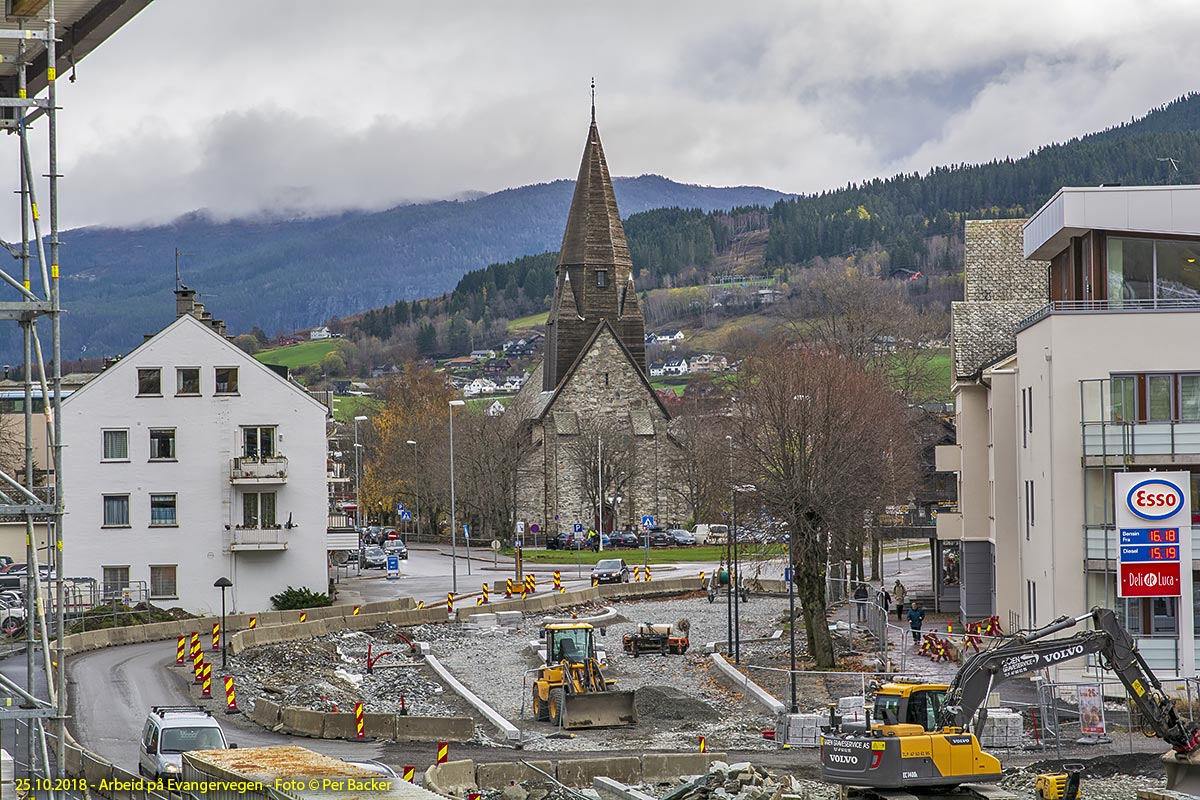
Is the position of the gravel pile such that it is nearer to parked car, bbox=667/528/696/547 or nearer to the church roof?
parked car, bbox=667/528/696/547

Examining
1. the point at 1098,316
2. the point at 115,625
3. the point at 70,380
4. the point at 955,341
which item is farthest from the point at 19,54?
the point at 70,380

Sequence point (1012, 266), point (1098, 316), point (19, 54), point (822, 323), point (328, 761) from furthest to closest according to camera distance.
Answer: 1. point (822, 323)
2. point (1012, 266)
3. point (1098, 316)
4. point (328, 761)
5. point (19, 54)

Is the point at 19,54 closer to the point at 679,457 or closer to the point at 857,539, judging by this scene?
the point at 857,539

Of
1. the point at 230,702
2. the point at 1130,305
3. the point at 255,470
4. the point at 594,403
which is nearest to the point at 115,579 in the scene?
the point at 255,470

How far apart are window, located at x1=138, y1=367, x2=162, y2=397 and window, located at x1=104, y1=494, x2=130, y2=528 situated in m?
3.95

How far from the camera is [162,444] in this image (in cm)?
5872

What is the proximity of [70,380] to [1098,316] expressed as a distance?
54.8m

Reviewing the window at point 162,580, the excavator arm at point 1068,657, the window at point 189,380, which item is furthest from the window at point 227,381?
the excavator arm at point 1068,657

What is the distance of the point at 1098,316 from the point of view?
3694cm

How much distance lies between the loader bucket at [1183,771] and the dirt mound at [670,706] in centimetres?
1186

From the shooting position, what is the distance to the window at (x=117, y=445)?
58.1 m

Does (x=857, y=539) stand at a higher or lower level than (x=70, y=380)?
lower

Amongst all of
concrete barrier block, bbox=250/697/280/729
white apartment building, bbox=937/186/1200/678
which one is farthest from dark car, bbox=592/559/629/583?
concrete barrier block, bbox=250/697/280/729

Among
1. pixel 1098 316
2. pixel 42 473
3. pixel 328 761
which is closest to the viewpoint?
pixel 328 761
